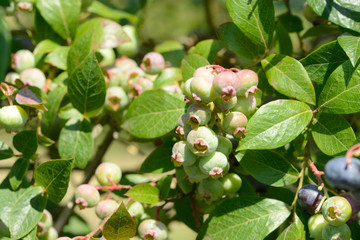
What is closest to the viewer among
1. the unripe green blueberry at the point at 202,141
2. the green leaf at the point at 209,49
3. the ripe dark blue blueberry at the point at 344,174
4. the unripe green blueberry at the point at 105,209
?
the ripe dark blue blueberry at the point at 344,174

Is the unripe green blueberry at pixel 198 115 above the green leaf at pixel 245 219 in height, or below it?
above

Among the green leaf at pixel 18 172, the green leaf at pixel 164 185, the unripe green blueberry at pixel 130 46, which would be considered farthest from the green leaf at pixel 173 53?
the green leaf at pixel 18 172

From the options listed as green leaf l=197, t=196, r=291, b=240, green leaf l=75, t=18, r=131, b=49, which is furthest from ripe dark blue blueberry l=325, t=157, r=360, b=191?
green leaf l=75, t=18, r=131, b=49

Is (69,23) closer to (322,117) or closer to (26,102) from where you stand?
(26,102)

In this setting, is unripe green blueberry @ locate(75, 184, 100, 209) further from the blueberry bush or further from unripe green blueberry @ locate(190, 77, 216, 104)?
unripe green blueberry @ locate(190, 77, 216, 104)

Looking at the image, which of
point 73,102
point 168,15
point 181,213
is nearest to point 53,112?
point 73,102

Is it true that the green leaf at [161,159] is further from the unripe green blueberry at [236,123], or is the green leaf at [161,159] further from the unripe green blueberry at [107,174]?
the unripe green blueberry at [236,123]

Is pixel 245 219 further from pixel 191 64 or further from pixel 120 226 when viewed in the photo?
pixel 191 64
